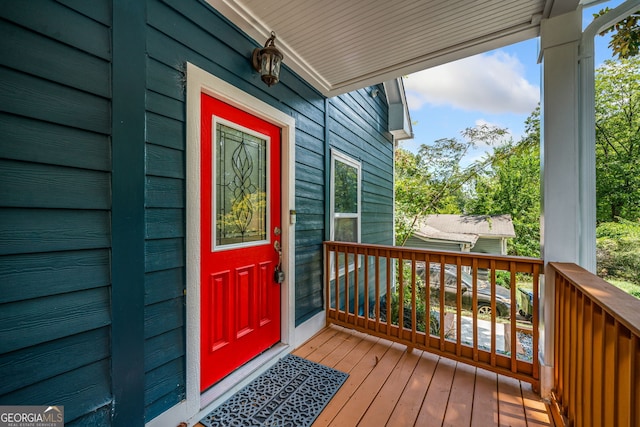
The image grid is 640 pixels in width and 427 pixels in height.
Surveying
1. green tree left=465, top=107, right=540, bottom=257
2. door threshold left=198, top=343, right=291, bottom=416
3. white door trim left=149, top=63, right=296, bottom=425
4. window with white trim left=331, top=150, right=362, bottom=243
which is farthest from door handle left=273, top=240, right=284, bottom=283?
green tree left=465, top=107, right=540, bottom=257

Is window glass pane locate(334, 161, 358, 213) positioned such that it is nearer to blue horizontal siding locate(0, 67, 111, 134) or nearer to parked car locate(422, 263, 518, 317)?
blue horizontal siding locate(0, 67, 111, 134)

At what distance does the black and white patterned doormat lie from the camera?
150 cm

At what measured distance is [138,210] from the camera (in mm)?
1242

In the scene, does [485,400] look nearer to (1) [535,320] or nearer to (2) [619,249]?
(1) [535,320]

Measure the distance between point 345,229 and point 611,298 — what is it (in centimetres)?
271

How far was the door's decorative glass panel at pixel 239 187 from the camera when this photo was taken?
5.79ft

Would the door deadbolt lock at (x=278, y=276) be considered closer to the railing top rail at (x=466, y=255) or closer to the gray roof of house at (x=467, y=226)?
the railing top rail at (x=466, y=255)

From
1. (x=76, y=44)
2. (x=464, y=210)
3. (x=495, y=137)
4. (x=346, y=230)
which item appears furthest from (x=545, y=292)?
(x=464, y=210)

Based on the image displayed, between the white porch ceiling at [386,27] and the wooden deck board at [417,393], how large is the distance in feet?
8.29

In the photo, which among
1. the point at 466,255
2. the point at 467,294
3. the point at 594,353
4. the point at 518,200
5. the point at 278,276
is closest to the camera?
the point at 594,353

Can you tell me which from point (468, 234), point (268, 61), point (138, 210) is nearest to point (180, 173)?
point (138, 210)

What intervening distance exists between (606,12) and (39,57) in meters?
2.90

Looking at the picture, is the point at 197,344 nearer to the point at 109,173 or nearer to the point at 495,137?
the point at 109,173

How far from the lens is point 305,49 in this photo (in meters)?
2.15
